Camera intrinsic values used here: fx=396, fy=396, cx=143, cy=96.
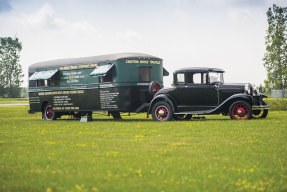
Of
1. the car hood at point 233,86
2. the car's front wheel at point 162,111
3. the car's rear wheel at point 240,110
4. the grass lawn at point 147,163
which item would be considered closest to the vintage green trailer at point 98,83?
the car's front wheel at point 162,111

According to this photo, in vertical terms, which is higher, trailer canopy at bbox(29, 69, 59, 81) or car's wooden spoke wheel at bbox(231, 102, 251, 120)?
trailer canopy at bbox(29, 69, 59, 81)

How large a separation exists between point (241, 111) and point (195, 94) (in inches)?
78.7

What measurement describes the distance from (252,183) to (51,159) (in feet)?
12.8

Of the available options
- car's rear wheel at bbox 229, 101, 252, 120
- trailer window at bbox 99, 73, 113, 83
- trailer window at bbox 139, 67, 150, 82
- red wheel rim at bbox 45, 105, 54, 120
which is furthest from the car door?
red wheel rim at bbox 45, 105, 54, 120

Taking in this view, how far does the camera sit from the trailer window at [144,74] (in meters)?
18.2

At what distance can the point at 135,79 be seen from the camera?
58.7ft

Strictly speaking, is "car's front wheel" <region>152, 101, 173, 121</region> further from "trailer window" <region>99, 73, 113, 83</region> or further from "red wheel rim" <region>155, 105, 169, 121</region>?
"trailer window" <region>99, 73, 113, 83</region>

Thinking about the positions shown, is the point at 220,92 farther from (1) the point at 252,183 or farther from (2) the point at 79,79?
(1) the point at 252,183

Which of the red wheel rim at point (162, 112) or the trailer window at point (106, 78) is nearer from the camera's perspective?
the red wheel rim at point (162, 112)

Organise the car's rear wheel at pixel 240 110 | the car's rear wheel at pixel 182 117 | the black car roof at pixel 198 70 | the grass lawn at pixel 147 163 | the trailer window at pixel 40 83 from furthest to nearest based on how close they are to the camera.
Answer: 1. the trailer window at pixel 40 83
2. the car's rear wheel at pixel 182 117
3. the black car roof at pixel 198 70
4. the car's rear wheel at pixel 240 110
5. the grass lawn at pixel 147 163

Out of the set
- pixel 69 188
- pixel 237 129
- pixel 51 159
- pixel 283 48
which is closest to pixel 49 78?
pixel 237 129

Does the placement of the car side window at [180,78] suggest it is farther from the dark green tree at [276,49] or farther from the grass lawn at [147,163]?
the dark green tree at [276,49]

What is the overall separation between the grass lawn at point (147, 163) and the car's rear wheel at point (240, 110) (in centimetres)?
501

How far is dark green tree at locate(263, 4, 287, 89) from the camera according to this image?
5838 cm
